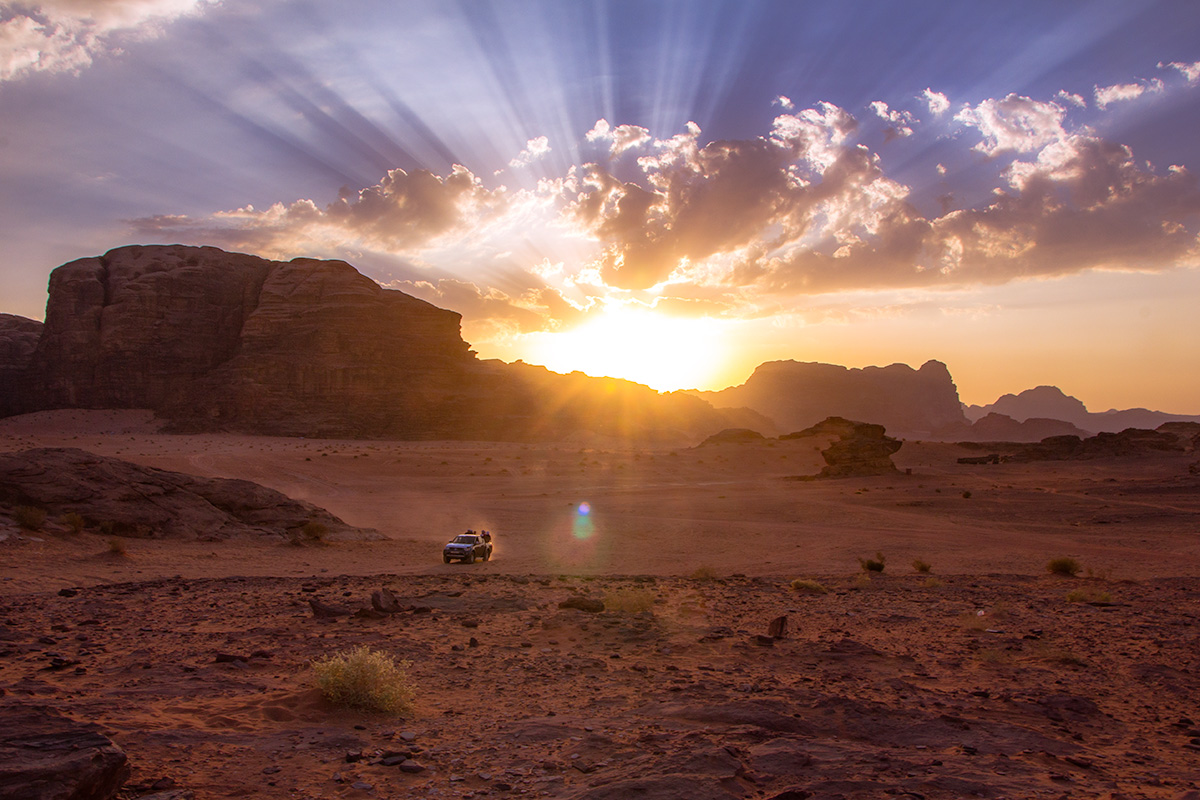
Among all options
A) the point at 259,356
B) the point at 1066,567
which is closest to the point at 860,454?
the point at 1066,567

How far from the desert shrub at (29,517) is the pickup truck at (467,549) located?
9438 millimetres

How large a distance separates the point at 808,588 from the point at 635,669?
692 centimetres

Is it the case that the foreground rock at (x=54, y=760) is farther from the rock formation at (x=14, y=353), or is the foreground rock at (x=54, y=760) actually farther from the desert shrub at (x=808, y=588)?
the rock formation at (x=14, y=353)

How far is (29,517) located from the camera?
15180 millimetres

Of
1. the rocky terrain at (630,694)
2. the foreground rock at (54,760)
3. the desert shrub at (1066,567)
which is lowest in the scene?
the desert shrub at (1066,567)

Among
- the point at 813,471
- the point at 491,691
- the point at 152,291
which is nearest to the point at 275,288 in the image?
the point at 152,291

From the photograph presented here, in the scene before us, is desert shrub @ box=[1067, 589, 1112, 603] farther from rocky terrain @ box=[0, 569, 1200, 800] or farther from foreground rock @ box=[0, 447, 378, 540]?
foreground rock @ box=[0, 447, 378, 540]

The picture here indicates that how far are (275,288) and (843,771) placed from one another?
111m

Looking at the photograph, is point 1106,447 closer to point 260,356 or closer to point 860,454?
point 860,454

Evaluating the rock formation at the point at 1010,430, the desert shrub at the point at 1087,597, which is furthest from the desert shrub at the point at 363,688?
the rock formation at the point at 1010,430

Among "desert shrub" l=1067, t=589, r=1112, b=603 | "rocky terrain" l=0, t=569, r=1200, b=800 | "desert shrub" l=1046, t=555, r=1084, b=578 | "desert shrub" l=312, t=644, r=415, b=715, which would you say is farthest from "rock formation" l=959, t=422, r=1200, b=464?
"desert shrub" l=312, t=644, r=415, b=715

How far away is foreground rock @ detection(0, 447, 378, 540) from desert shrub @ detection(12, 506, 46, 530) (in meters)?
0.83

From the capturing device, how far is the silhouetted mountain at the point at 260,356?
8931cm

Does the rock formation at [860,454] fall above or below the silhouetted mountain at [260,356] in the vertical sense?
below
